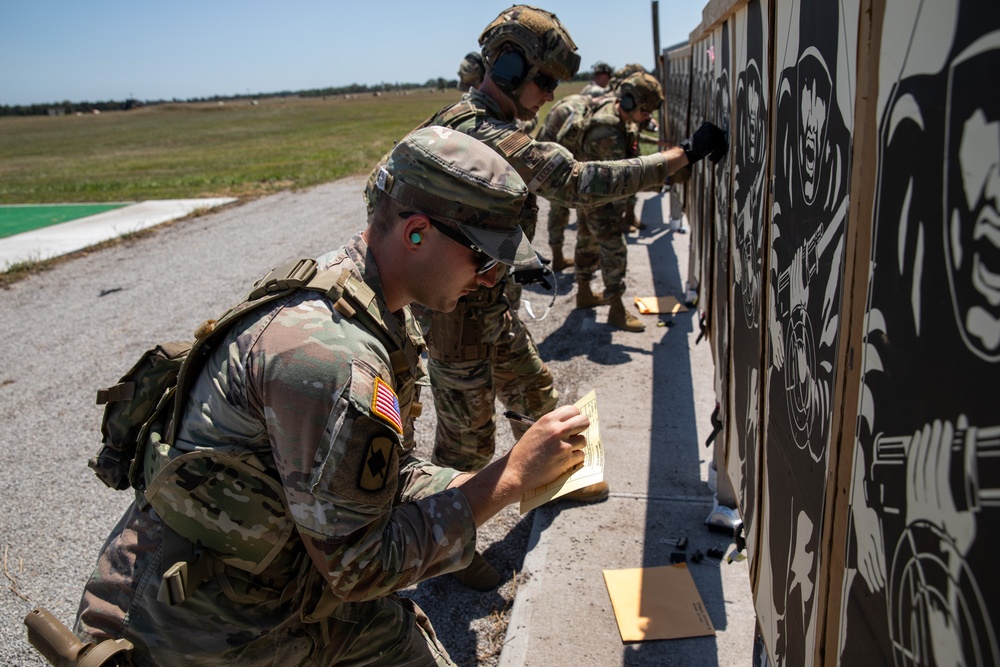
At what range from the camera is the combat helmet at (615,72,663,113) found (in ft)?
20.1

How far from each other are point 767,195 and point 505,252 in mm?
677

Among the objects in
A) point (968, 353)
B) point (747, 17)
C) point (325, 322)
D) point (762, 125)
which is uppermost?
point (747, 17)

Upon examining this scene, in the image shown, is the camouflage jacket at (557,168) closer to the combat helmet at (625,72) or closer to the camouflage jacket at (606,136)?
the camouflage jacket at (606,136)

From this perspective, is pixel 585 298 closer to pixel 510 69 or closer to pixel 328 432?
pixel 510 69

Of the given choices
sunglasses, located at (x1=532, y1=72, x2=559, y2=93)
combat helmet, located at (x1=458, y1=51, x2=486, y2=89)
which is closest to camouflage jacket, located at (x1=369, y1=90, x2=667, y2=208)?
sunglasses, located at (x1=532, y1=72, x2=559, y2=93)

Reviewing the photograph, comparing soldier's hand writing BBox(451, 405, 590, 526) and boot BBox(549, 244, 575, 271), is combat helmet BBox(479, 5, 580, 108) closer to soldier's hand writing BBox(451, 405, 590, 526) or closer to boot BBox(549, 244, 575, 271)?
soldier's hand writing BBox(451, 405, 590, 526)

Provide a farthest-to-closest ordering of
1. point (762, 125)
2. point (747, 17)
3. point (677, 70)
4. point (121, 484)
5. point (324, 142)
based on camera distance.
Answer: point (324, 142)
point (677, 70)
point (747, 17)
point (762, 125)
point (121, 484)

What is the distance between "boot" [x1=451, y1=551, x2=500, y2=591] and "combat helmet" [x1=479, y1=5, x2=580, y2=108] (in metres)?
2.02

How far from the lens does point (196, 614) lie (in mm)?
1645

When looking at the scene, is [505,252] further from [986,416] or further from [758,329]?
[986,416]

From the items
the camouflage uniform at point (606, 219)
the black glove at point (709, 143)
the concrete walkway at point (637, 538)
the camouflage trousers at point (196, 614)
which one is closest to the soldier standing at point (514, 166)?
the black glove at point (709, 143)

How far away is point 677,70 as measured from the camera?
9.25 metres

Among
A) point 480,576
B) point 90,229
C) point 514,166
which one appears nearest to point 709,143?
point 514,166

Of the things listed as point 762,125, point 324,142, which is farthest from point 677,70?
point 324,142
